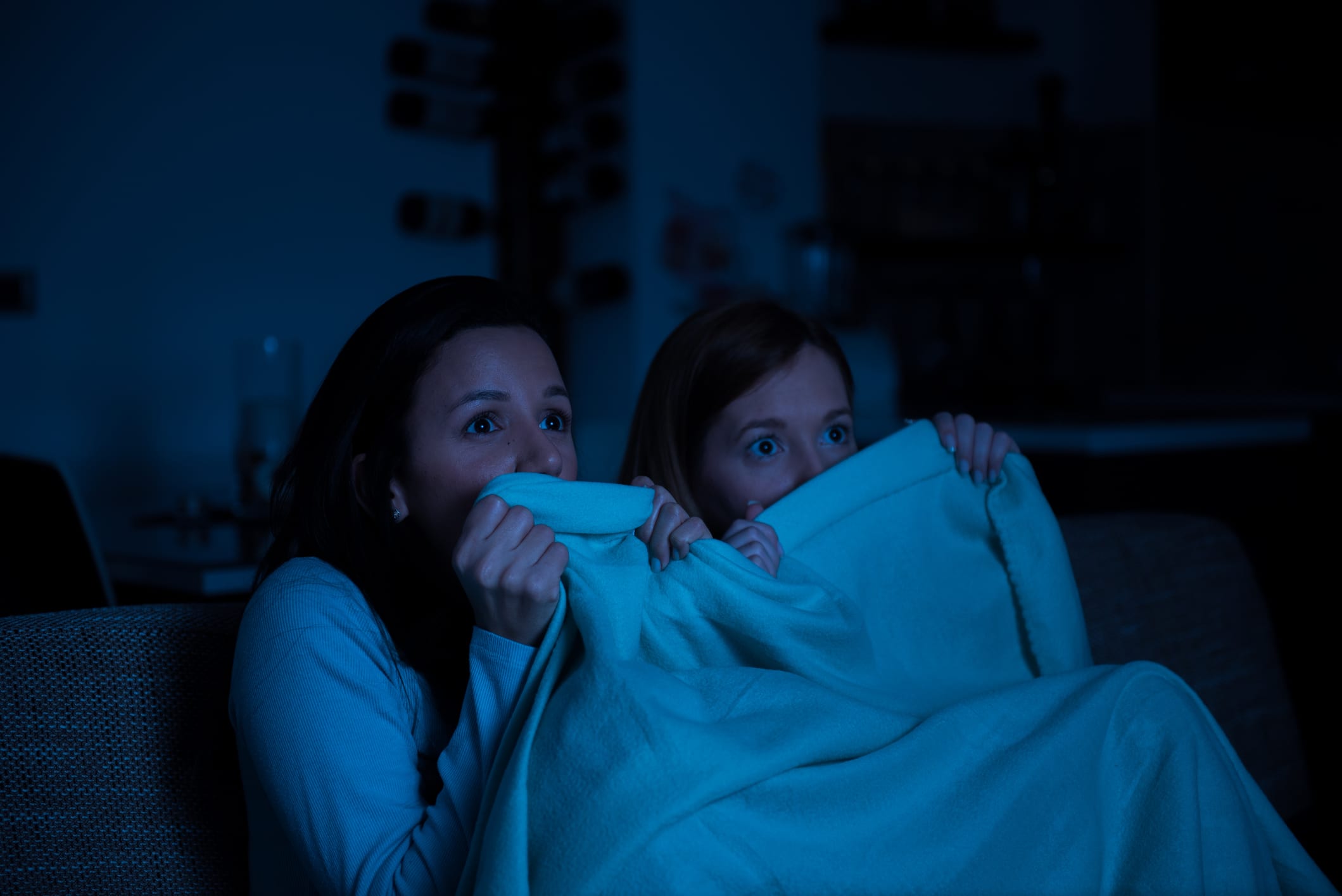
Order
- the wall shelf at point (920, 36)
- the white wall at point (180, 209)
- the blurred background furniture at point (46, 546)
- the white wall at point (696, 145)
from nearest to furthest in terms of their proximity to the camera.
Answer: the blurred background furniture at point (46, 546) < the white wall at point (180, 209) < the white wall at point (696, 145) < the wall shelf at point (920, 36)

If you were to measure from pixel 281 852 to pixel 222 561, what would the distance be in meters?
0.85

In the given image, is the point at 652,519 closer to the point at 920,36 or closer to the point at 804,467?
the point at 804,467

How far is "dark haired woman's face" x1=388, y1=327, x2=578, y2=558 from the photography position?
37.9 inches

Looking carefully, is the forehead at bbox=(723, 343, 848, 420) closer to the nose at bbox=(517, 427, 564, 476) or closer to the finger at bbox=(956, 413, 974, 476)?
the finger at bbox=(956, 413, 974, 476)

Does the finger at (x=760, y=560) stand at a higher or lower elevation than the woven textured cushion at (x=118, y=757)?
higher

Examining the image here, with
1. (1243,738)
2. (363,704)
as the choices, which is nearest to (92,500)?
(363,704)

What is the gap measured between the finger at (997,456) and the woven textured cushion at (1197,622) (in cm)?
18

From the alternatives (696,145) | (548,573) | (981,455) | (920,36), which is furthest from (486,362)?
(920,36)

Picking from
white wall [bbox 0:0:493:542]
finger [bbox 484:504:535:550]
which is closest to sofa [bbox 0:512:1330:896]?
finger [bbox 484:504:535:550]

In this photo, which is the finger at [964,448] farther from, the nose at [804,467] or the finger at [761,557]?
the finger at [761,557]

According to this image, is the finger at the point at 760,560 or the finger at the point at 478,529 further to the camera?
the finger at the point at 760,560

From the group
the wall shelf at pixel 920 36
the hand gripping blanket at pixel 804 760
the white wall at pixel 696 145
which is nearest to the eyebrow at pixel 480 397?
the hand gripping blanket at pixel 804 760

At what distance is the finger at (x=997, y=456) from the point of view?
4.23 feet

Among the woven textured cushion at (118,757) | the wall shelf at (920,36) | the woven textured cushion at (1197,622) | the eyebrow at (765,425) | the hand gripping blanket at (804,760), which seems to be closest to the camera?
the hand gripping blanket at (804,760)
